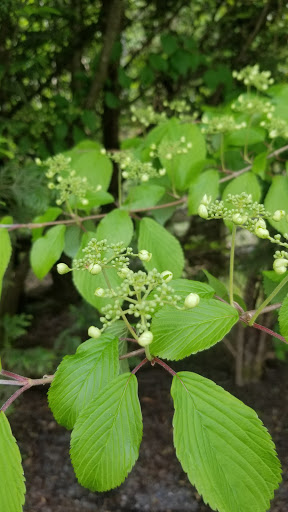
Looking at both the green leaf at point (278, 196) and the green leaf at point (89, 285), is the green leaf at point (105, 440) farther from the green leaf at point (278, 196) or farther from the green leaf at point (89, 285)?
the green leaf at point (278, 196)

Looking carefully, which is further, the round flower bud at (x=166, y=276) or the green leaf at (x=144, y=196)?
the green leaf at (x=144, y=196)

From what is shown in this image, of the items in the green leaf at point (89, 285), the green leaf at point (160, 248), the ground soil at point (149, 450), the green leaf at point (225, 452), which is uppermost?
the green leaf at point (160, 248)

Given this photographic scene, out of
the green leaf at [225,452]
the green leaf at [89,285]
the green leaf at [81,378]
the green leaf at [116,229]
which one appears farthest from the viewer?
the green leaf at [116,229]

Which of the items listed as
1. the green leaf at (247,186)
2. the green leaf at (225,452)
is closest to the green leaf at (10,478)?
the green leaf at (225,452)

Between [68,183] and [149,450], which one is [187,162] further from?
[149,450]

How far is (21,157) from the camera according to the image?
7.26 ft

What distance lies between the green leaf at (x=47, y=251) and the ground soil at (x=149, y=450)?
1293 mm

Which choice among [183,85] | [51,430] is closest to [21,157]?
[183,85]

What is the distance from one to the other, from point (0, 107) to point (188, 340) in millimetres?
1848

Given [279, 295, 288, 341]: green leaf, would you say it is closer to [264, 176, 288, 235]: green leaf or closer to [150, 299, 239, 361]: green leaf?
[150, 299, 239, 361]: green leaf

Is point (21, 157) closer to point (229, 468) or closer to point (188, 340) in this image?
point (188, 340)

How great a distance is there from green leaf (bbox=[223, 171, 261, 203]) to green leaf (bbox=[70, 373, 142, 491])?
0.71 m

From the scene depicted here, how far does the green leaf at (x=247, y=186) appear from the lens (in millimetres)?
1189

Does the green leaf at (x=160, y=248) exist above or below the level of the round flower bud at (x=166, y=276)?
below
